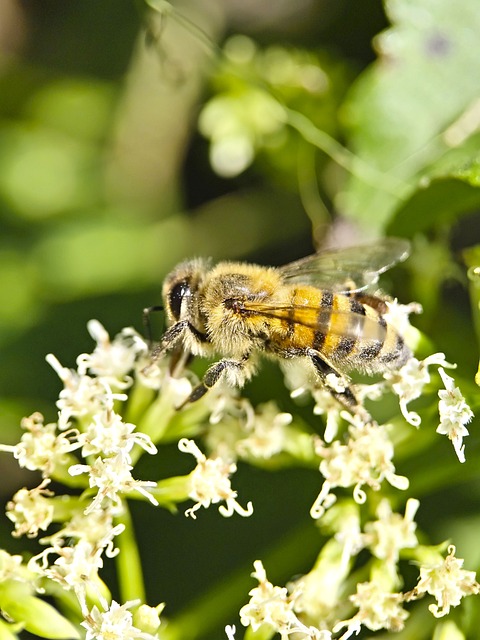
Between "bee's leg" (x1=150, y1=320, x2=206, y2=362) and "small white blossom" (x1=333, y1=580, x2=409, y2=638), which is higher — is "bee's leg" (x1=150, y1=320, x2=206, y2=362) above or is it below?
above

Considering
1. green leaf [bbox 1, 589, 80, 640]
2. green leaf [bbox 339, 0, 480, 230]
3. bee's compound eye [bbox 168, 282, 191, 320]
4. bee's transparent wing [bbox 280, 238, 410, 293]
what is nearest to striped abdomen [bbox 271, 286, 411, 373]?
bee's transparent wing [bbox 280, 238, 410, 293]

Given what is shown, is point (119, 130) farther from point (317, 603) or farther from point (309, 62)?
point (317, 603)

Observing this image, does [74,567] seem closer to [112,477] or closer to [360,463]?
[112,477]

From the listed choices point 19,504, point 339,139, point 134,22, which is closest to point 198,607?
point 19,504

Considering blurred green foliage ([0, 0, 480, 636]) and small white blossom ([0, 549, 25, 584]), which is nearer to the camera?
small white blossom ([0, 549, 25, 584])

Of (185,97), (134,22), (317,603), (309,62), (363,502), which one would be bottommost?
(317,603)

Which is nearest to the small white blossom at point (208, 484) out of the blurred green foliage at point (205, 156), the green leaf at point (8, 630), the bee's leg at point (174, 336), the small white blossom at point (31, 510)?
the bee's leg at point (174, 336)

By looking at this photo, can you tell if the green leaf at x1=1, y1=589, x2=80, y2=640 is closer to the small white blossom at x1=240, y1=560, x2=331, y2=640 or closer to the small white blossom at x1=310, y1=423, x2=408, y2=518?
the small white blossom at x1=240, y1=560, x2=331, y2=640

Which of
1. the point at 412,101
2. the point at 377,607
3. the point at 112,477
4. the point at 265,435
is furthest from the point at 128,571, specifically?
the point at 412,101
